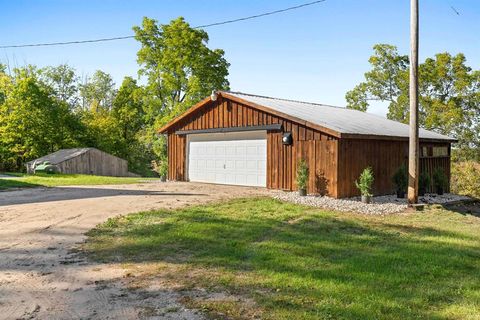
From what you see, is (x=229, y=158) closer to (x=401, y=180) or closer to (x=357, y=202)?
(x=357, y=202)

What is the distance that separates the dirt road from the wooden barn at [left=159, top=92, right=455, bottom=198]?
19.0ft

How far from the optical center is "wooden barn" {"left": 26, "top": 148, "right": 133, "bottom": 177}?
26742mm

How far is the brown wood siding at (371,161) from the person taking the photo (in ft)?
41.7

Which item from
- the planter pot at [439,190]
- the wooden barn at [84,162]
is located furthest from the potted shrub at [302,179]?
the wooden barn at [84,162]

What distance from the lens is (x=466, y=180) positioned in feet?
75.1

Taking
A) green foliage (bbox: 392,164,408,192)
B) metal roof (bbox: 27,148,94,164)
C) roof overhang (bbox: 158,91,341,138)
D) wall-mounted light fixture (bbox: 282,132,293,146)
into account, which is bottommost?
green foliage (bbox: 392,164,408,192)

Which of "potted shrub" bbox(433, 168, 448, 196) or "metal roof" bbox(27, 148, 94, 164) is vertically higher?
"metal roof" bbox(27, 148, 94, 164)

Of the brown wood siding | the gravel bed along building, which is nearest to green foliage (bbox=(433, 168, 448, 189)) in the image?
the brown wood siding

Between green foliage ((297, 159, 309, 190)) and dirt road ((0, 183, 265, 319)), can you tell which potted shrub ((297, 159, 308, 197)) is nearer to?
green foliage ((297, 159, 309, 190))

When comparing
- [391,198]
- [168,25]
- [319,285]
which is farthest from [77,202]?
[168,25]

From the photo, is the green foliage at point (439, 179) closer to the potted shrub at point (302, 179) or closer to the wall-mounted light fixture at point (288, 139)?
the potted shrub at point (302, 179)

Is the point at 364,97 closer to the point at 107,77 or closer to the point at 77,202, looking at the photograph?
the point at 77,202

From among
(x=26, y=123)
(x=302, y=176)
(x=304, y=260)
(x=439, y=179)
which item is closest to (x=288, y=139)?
(x=302, y=176)

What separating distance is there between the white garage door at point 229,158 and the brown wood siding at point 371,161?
10.8 feet
